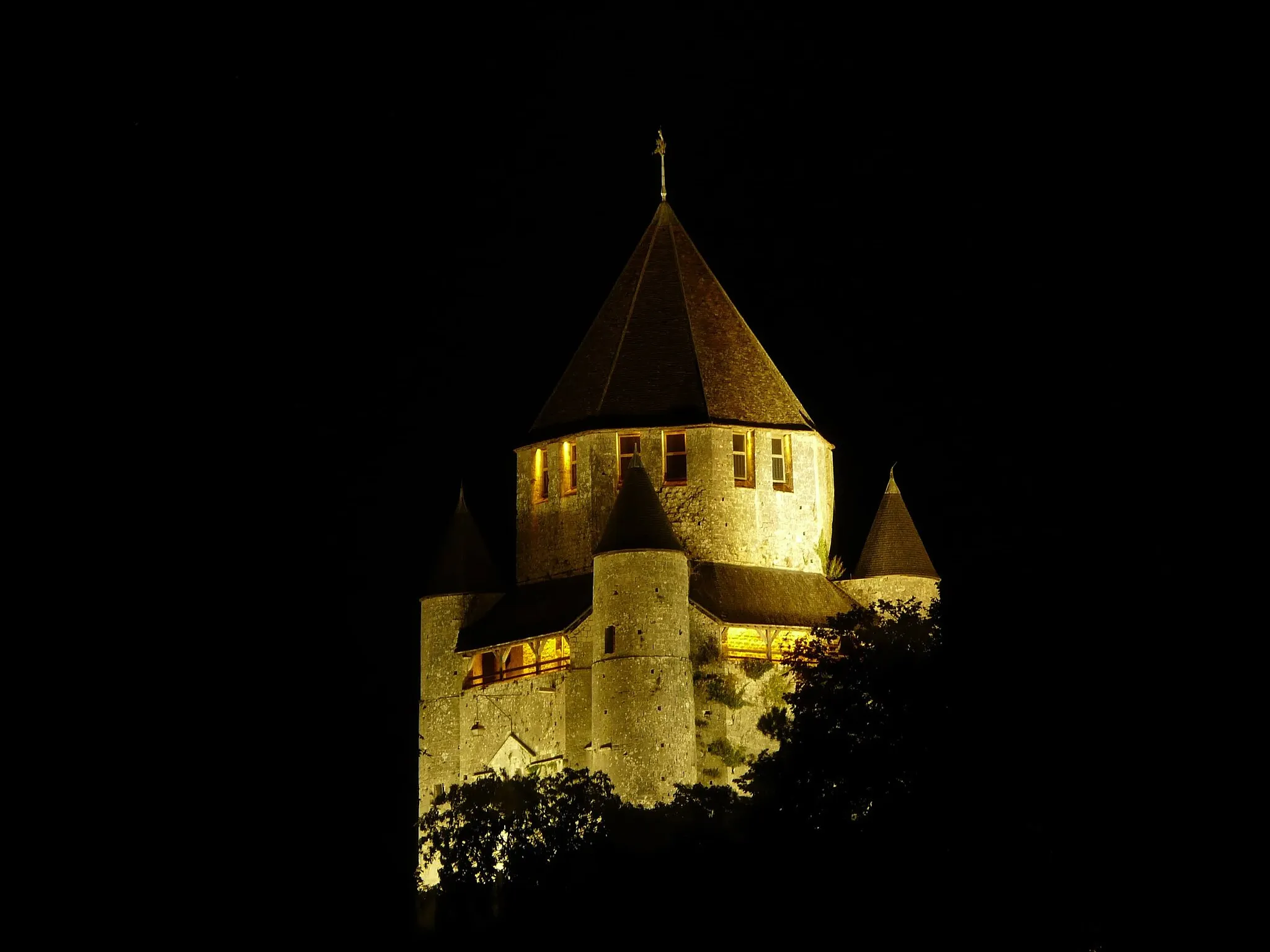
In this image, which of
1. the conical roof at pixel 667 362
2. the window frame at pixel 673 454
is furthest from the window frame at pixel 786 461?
the window frame at pixel 673 454

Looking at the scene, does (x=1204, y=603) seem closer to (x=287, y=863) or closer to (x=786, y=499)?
(x=786, y=499)

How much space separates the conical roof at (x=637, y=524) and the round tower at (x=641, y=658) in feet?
0.06

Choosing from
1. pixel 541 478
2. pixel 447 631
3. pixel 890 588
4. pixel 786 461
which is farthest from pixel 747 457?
pixel 447 631

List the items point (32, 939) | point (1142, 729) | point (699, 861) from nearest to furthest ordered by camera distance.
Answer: point (1142, 729) < point (699, 861) < point (32, 939)

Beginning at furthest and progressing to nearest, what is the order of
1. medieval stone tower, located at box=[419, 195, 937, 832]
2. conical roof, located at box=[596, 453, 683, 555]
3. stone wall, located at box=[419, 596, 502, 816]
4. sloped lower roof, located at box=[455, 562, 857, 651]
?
1. stone wall, located at box=[419, 596, 502, 816]
2. sloped lower roof, located at box=[455, 562, 857, 651]
3. conical roof, located at box=[596, 453, 683, 555]
4. medieval stone tower, located at box=[419, 195, 937, 832]

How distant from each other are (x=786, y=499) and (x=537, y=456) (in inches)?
227

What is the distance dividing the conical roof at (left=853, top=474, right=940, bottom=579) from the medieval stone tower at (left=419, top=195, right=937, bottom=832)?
4 centimetres

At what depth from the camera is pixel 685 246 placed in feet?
214

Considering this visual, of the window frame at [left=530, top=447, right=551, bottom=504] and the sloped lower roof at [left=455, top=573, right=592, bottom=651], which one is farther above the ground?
the window frame at [left=530, top=447, right=551, bottom=504]

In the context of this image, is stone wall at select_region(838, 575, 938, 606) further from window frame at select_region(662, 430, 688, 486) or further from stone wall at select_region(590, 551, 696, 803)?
stone wall at select_region(590, 551, 696, 803)

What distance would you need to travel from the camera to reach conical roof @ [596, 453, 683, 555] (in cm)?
5603

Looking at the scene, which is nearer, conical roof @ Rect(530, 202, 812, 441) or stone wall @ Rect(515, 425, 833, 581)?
stone wall @ Rect(515, 425, 833, 581)

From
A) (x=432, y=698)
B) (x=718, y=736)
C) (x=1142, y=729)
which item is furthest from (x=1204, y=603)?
(x=432, y=698)

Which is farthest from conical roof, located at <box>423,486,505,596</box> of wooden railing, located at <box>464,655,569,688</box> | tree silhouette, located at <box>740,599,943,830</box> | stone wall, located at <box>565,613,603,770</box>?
tree silhouette, located at <box>740,599,943,830</box>
